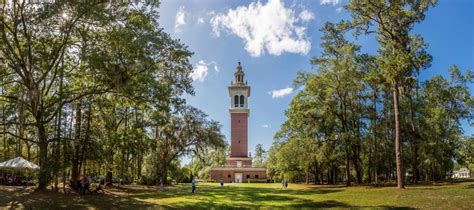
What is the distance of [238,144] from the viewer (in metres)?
71.8

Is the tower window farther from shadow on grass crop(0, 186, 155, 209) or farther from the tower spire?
shadow on grass crop(0, 186, 155, 209)

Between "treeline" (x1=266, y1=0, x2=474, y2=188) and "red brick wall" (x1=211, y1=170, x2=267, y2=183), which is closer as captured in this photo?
"treeline" (x1=266, y1=0, x2=474, y2=188)

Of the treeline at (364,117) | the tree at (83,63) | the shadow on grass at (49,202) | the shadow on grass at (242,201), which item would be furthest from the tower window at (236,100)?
the shadow on grass at (49,202)

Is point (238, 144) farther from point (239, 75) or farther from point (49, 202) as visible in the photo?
point (49, 202)

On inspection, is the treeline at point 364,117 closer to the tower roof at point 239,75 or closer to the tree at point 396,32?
the tree at point 396,32

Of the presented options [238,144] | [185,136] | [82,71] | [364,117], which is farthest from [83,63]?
[238,144]

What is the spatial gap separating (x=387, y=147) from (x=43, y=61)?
33690mm

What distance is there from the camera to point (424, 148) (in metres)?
34.4

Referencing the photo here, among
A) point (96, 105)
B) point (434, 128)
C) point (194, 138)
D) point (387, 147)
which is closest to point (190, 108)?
point (194, 138)

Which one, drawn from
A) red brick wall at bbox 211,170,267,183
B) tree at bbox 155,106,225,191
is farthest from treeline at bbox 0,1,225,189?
red brick wall at bbox 211,170,267,183

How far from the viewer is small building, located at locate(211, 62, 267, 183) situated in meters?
68.8

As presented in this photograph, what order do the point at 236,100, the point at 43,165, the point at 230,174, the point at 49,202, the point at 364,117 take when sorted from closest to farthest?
the point at 49,202 < the point at 43,165 < the point at 364,117 < the point at 230,174 < the point at 236,100

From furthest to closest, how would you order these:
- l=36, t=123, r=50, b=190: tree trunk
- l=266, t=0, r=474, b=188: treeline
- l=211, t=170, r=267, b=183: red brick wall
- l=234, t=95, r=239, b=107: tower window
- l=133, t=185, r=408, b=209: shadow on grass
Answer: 1. l=234, t=95, r=239, b=107: tower window
2. l=211, t=170, r=267, b=183: red brick wall
3. l=266, t=0, r=474, b=188: treeline
4. l=36, t=123, r=50, b=190: tree trunk
5. l=133, t=185, r=408, b=209: shadow on grass

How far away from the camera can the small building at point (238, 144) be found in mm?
68812
